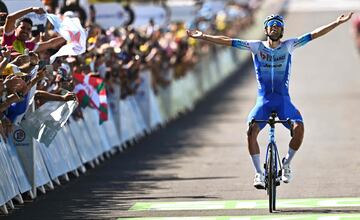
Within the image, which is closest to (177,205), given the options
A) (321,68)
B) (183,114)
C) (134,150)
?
(134,150)

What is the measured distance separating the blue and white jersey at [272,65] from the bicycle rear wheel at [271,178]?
782 millimetres

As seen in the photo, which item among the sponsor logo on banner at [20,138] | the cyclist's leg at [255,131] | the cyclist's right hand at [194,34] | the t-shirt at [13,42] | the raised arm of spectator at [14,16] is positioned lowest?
the cyclist's leg at [255,131]

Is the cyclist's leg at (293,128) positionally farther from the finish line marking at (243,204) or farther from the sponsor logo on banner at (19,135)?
the sponsor logo on banner at (19,135)

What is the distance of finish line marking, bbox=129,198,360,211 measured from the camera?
15.3 metres

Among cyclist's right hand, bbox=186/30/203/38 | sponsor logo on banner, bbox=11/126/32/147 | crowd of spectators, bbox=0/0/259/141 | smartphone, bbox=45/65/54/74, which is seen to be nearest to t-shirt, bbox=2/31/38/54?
crowd of spectators, bbox=0/0/259/141

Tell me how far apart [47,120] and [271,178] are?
3.36m

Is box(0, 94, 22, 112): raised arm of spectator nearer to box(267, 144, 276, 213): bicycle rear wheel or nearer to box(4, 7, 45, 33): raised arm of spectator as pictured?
box(4, 7, 45, 33): raised arm of spectator

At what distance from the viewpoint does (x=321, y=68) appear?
5284 cm

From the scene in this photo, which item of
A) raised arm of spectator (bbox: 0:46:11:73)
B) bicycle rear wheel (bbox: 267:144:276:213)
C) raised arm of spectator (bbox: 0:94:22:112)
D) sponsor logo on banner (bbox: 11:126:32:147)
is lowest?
bicycle rear wheel (bbox: 267:144:276:213)

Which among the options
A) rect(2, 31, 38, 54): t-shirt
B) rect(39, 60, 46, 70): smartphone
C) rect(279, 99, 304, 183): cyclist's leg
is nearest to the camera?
rect(279, 99, 304, 183): cyclist's leg

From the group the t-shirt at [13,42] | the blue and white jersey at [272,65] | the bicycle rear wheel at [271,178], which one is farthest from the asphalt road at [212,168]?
the t-shirt at [13,42]

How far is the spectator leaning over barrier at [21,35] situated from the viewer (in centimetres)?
1638

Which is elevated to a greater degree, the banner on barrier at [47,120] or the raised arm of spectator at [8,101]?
the raised arm of spectator at [8,101]

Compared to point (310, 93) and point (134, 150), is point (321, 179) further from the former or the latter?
point (310, 93)
